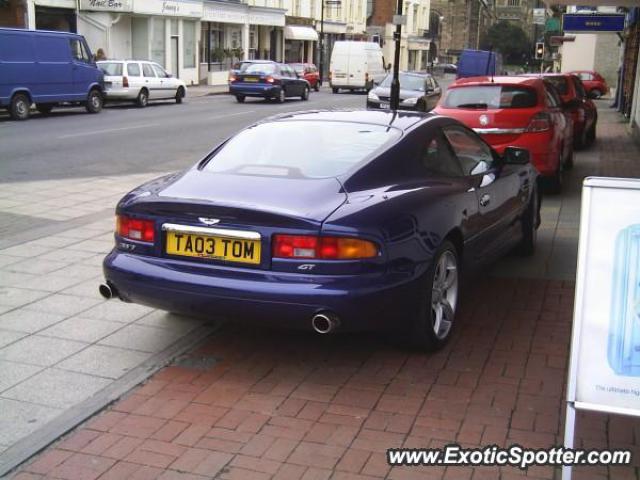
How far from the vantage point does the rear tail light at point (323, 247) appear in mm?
4348

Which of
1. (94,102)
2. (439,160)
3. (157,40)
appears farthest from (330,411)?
(157,40)

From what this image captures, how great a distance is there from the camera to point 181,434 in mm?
3984

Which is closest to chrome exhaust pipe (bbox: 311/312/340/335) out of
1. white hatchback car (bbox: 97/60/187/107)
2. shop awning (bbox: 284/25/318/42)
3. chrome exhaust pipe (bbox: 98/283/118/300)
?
chrome exhaust pipe (bbox: 98/283/118/300)

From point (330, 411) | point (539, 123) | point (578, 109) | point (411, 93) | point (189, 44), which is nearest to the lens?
point (330, 411)

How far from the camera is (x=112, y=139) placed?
1722cm

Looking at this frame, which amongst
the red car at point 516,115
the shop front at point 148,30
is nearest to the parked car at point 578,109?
the red car at point 516,115

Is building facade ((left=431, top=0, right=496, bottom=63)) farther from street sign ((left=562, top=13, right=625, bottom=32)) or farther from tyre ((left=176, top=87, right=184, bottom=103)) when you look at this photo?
tyre ((left=176, top=87, right=184, bottom=103))

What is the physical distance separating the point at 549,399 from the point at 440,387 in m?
0.59

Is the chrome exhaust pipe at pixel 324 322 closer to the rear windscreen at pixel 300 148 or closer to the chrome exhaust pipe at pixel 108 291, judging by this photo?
the rear windscreen at pixel 300 148

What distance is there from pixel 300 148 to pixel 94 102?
65.5 ft

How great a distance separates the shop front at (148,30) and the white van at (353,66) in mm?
7392

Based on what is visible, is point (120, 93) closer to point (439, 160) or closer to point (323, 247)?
point (439, 160)

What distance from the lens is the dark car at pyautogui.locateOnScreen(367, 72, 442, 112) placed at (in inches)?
977


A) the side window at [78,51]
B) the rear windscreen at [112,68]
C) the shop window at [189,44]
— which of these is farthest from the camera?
the shop window at [189,44]
